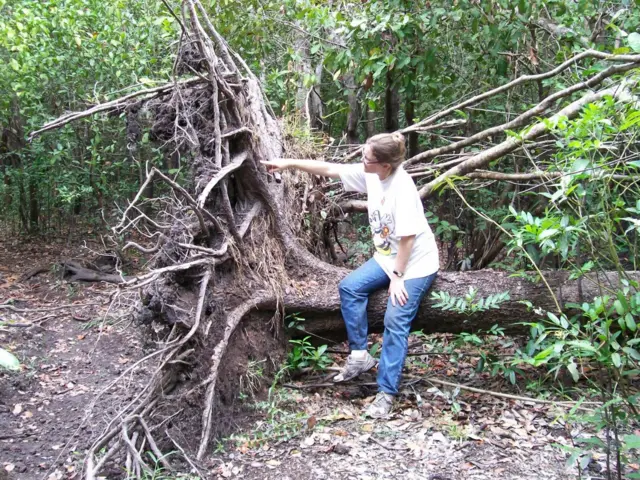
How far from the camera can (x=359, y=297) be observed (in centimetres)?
426

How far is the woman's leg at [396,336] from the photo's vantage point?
399 centimetres

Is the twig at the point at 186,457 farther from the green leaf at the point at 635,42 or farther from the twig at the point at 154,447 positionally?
the green leaf at the point at 635,42

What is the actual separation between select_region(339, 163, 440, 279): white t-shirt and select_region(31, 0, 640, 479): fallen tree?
40 centimetres

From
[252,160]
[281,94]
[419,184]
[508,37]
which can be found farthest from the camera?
[281,94]

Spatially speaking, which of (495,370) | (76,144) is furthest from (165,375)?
(76,144)

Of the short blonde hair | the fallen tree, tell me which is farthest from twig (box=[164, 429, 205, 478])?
the short blonde hair

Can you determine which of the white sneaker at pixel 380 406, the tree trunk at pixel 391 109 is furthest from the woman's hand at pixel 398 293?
the tree trunk at pixel 391 109

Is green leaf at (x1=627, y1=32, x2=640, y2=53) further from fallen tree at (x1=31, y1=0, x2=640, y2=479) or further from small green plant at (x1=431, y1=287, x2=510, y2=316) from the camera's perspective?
small green plant at (x1=431, y1=287, x2=510, y2=316)

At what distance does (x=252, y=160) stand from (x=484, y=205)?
3280 millimetres

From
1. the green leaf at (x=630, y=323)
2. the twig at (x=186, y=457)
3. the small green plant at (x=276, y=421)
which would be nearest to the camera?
the green leaf at (x=630, y=323)

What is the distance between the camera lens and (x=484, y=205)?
6.65 metres

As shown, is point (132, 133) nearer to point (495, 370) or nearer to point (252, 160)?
point (252, 160)

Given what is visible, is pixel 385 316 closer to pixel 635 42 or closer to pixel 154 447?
pixel 154 447

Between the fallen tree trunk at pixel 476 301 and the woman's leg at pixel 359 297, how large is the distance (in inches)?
7.1
